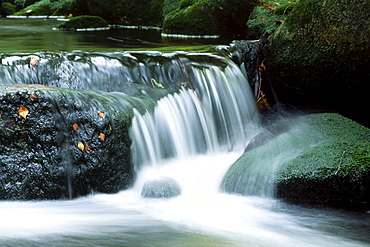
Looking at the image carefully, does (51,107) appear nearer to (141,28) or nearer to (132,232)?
(132,232)

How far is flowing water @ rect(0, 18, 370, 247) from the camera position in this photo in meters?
3.54

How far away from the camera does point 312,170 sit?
4.29 meters

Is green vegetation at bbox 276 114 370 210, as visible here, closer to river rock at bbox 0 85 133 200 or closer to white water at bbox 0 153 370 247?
white water at bbox 0 153 370 247

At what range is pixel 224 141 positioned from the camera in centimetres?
614

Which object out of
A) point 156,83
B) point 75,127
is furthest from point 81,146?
point 156,83

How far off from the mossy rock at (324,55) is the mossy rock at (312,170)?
4.06 ft

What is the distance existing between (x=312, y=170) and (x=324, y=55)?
107 inches

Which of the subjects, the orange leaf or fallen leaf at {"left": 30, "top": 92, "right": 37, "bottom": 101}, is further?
the orange leaf

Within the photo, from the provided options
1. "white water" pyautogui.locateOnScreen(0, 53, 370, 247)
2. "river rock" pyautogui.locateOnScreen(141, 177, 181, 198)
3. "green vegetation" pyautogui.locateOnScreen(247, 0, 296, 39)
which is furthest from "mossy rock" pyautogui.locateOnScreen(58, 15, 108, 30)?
"river rock" pyautogui.locateOnScreen(141, 177, 181, 198)

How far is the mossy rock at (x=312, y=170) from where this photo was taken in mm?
4191

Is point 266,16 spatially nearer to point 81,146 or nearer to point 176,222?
point 81,146

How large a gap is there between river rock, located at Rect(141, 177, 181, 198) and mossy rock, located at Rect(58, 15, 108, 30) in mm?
10909

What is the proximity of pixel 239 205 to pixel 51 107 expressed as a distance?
7.04ft

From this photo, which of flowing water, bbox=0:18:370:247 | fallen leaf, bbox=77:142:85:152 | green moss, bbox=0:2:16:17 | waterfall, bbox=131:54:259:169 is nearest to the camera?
flowing water, bbox=0:18:370:247
